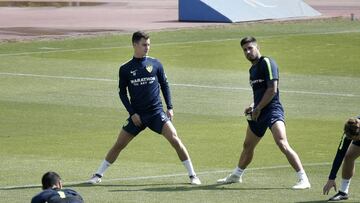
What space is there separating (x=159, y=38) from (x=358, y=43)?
6847mm

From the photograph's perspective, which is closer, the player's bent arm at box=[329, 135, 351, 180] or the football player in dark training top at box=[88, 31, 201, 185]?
the player's bent arm at box=[329, 135, 351, 180]

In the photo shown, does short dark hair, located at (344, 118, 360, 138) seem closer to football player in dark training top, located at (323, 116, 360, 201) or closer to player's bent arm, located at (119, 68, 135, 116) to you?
football player in dark training top, located at (323, 116, 360, 201)

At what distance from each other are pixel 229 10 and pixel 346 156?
32410 mm

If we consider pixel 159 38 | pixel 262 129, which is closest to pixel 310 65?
pixel 159 38

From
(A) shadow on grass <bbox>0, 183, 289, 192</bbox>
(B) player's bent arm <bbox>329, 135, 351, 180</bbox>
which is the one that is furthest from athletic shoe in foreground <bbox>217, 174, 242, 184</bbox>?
(B) player's bent arm <bbox>329, 135, 351, 180</bbox>

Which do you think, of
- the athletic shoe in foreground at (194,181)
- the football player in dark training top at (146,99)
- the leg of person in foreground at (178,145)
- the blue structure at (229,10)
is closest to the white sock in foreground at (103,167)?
the football player in dark training top at (146,99)

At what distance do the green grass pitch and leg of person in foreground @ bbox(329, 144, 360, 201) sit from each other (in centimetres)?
24

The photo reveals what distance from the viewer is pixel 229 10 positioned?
156 feet

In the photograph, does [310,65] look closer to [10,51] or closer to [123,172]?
[10,51]

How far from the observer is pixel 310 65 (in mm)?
35125

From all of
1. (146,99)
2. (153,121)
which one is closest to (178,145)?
(153,121)

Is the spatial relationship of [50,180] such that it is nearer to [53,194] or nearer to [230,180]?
[53,194]

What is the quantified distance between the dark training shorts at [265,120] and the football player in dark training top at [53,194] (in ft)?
19.1

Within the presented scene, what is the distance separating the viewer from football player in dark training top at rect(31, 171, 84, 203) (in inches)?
450
